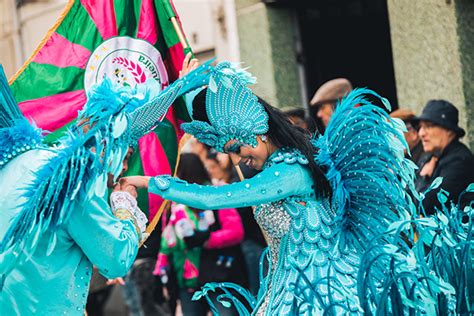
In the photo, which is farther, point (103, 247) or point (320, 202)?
point (320, 202)

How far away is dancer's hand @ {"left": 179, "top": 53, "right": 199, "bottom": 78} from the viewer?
5105 millimetres

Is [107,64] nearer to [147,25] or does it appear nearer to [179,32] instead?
[147,25]

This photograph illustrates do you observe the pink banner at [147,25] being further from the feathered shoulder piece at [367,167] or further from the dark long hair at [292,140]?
the feathered shoulder piece at [367,167]

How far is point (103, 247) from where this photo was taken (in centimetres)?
404

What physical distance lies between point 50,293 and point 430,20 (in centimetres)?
441

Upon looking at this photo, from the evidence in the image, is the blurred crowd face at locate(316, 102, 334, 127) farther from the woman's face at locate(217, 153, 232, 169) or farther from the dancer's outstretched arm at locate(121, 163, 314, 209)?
the dancer's outstretched arm at locate(121, 163, 314, 209)

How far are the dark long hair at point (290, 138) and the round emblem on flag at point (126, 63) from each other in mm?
1144

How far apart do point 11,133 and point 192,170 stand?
366cm

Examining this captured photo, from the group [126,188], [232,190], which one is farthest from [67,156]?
[232,190]

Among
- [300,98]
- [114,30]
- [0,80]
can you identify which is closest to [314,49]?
[300,98]

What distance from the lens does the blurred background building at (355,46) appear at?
24.6 feet

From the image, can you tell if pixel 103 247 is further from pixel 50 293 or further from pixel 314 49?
pixel 314 49

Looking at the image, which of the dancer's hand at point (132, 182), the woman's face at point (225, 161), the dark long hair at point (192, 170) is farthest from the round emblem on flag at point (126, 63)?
the woman's face at point (225, 161)

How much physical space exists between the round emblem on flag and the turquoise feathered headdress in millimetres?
1181
